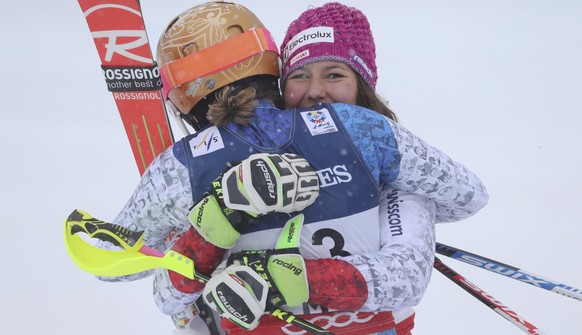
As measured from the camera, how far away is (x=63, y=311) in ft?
11.6

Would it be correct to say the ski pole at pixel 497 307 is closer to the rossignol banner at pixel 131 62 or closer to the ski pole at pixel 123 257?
the ski pole at pixel 123 257

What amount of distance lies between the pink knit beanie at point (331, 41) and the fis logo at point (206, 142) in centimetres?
54

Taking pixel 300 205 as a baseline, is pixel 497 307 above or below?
below

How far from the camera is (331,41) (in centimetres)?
241

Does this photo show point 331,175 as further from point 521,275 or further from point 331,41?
point 521,275

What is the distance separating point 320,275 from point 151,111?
1.00m

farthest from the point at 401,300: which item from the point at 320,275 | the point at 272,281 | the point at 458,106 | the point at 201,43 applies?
the point at 458,106

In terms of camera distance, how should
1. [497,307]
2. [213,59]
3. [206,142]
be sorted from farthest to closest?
[497,307], [213,59], [206,142]

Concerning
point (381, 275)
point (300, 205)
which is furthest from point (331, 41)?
point (381, 275)

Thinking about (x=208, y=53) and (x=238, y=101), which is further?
(x=208, y=53)

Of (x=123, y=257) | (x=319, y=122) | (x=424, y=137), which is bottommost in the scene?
(x=424, y=137)

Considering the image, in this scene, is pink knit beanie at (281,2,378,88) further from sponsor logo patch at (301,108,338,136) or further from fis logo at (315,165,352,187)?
fis logo at (315,165,352,187)

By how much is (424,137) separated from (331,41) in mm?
2916

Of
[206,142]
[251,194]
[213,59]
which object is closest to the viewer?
A: [251,194]
